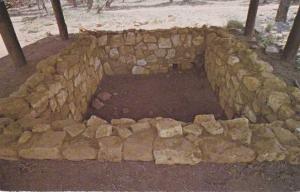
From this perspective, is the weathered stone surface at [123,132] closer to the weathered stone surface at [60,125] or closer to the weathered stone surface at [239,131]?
the weathered stone surface at [60,125]

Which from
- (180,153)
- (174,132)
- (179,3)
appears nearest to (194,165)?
(180,153)

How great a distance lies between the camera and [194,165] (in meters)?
2.40

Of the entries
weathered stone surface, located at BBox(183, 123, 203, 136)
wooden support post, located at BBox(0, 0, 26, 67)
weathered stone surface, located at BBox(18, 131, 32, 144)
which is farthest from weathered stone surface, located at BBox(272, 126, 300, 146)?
wooden support post, located at BBox(0, 0, 26, 67)

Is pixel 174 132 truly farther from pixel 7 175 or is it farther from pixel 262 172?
pixel 7 175

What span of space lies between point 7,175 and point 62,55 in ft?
8.65

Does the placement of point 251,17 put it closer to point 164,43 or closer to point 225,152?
point 164,43

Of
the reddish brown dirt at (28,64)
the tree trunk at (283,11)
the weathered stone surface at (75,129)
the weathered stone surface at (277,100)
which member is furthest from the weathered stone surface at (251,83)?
the tree trunk at (283,11)

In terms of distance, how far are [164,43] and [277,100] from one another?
Answer: 3.46m

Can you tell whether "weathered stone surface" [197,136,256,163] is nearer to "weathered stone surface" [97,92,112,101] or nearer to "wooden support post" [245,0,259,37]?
"weathered stone surface" [97,92,112,101]

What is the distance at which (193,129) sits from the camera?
8.43 feet

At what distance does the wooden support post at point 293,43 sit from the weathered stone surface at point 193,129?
9.41 ft

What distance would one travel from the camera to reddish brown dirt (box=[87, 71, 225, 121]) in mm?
4875

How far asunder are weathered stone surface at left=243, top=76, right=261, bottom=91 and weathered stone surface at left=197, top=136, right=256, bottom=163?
4.64 ft

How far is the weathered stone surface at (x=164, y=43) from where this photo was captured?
609cm
